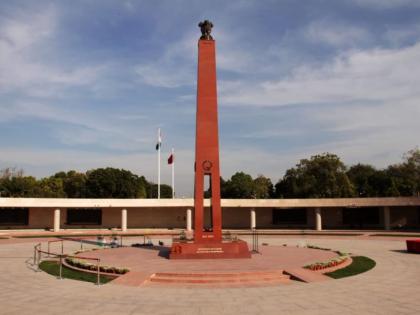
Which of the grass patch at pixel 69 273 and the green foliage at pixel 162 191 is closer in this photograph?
the grass patch at pixel 69 273

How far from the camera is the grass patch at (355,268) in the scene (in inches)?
719

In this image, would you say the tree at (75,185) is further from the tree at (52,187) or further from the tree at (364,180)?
the tree at (364,180)

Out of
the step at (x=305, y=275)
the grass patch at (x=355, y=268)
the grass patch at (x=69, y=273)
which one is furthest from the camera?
the grass patch at (x=355, y=268)

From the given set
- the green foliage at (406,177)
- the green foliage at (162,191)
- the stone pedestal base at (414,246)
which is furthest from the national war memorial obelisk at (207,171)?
the green foliage at (162,191)

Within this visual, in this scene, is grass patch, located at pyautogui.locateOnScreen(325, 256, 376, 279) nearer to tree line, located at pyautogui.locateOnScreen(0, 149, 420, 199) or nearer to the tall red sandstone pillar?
the tall red sandstone pillar

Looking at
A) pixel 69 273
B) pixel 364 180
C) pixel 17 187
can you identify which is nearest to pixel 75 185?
pixel 17 187

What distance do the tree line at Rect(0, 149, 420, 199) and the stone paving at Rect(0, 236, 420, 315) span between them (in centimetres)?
4709

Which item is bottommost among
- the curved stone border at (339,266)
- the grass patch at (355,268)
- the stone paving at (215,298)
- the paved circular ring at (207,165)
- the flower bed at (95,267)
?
the grass patch at (355,268)

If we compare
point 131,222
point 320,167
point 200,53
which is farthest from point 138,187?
point 200,53

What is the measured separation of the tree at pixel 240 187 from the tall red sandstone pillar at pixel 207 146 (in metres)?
57.7

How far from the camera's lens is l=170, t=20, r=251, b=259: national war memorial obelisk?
74.1 ft

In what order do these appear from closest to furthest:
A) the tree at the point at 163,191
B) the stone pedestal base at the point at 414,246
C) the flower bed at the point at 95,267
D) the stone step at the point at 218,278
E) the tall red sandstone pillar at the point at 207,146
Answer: the stone step at the point at 218,278
the flower bed at the point at 95,267
the tall red sandstone pillar at the point at 207,146
the stone pedestal base at the point at 414,246
the tree at the point at 163,191

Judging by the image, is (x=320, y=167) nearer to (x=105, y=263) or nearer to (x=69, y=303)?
(x=105, y=263)

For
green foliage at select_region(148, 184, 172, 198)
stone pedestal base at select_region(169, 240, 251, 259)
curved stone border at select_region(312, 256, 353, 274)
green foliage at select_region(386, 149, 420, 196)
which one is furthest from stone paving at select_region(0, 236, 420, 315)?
green foliage at select_region(148, 184, 172, 198)
